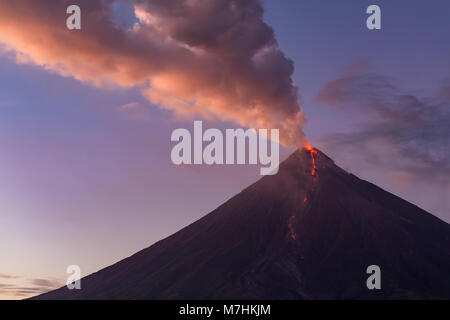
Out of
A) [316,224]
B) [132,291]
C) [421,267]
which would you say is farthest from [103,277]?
[421,267]
